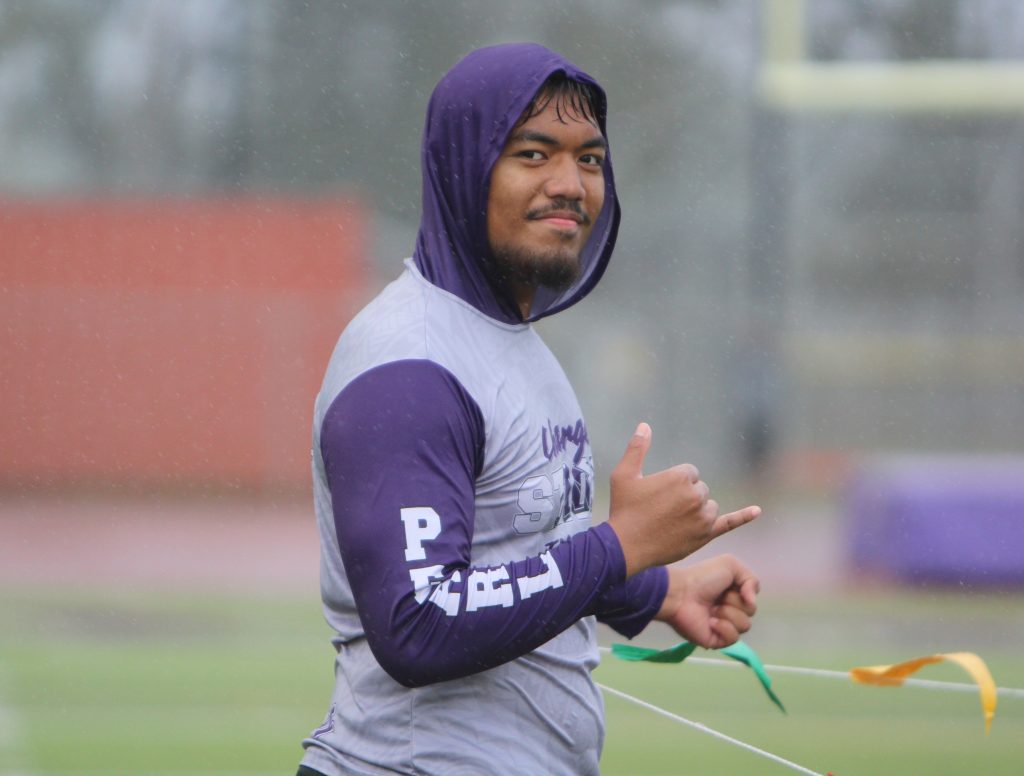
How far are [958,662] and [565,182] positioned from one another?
41.0 inches

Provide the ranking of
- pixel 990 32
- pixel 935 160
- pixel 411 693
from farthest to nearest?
1. pixel 935 160
2. pixel 990 32
3. pixel 411 693

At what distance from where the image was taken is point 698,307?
21391 mm

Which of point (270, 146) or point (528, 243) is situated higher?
point (270, 146)

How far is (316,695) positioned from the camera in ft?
27.5

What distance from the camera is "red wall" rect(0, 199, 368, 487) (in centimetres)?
1908

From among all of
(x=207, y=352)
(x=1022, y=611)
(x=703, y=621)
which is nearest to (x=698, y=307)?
(x=207, y=352)

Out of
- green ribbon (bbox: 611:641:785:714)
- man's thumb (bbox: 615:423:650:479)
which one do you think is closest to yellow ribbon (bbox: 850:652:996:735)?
green ribbon (bbox: 611:641:785:714)

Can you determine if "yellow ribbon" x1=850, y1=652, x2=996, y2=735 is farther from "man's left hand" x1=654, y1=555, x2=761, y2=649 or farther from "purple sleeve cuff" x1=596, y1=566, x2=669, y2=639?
"purple sleeve cuff" x1=596, y1=566, x2=669, y2=639

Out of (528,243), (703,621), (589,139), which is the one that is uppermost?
(589,139)

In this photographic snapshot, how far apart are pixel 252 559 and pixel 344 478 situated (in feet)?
44.9

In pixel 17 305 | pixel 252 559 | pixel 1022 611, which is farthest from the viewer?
pixel 17 305

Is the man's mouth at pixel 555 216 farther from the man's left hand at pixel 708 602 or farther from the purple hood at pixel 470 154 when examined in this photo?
the man's left hand at pixel 708 602

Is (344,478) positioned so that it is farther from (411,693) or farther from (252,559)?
(252,559)

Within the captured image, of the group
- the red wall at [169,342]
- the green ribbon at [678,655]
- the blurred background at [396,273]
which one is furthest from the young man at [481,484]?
the red wall at [169,342]
